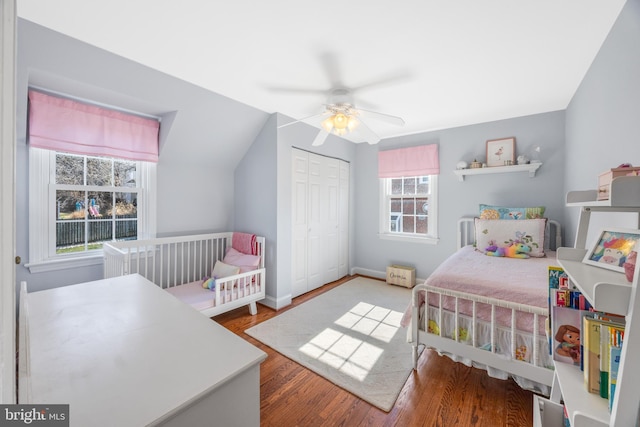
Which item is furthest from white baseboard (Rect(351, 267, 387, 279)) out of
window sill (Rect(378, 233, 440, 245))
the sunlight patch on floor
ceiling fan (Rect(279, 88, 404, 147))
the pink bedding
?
ceiling fan (Rect(279, 88, 404, 147))

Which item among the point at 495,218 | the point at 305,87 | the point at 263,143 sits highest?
the point at 305,87

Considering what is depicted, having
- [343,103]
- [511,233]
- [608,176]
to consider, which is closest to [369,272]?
[511,233]

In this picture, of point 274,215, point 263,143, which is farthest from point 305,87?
point 274,215

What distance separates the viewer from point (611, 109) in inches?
65.7

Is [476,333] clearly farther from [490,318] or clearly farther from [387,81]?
[387,81]

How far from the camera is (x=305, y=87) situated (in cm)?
236

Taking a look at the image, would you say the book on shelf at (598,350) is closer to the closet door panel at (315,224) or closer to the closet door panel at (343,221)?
the closet door panel at (315,224)

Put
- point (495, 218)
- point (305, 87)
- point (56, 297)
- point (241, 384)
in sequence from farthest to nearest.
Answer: point (495, 218) → point (305, 87) → point (56, 297) → point (241, 384)

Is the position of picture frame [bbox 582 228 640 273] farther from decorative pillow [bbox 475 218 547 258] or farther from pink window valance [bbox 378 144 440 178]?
pink window valance [bbox 378 144 440 178]

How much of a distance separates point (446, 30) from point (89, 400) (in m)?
2.33

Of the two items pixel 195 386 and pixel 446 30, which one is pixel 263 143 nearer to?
pixel 446 30

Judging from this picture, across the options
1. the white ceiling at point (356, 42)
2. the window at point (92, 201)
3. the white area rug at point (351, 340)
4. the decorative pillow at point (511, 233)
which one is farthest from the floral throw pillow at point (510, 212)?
the window at point (92, 201)

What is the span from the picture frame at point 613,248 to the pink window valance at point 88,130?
A: 3.51 m

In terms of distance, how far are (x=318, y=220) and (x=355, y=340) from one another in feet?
5.95
